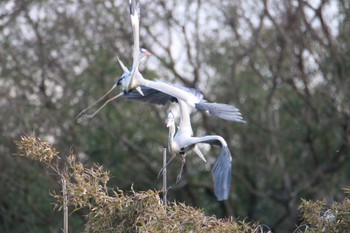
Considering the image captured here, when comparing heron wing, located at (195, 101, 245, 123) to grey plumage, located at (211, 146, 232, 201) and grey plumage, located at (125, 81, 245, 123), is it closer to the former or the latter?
grey plumage, located at (125, 81, 245, 123)

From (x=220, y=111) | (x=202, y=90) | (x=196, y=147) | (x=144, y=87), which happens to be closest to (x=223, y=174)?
(x=196, y=147)

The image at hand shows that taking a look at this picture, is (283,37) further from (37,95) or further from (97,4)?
(37,95)

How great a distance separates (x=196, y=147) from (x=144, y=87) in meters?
0.95

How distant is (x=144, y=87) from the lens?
785 centimetres

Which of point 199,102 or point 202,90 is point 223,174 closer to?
point 199,102

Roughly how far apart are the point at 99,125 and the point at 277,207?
3305mm

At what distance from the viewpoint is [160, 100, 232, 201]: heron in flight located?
7.02 meters

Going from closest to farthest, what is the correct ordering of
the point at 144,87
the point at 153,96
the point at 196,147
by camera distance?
the point at 196,147 < the point at 144,87 < the point at 153,96

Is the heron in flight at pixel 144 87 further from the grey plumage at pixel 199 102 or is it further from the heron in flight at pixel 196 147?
the heron in flight at pixel 196 147

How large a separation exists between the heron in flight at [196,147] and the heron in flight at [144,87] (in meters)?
Answer: 0.19

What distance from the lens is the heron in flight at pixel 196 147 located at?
7.02 metres

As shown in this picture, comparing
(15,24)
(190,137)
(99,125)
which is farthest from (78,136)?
(190,137)

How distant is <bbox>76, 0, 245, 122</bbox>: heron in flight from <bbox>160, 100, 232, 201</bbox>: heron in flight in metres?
0.19

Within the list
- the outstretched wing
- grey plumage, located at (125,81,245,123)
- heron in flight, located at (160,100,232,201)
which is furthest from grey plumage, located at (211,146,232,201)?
the outstretched wing
